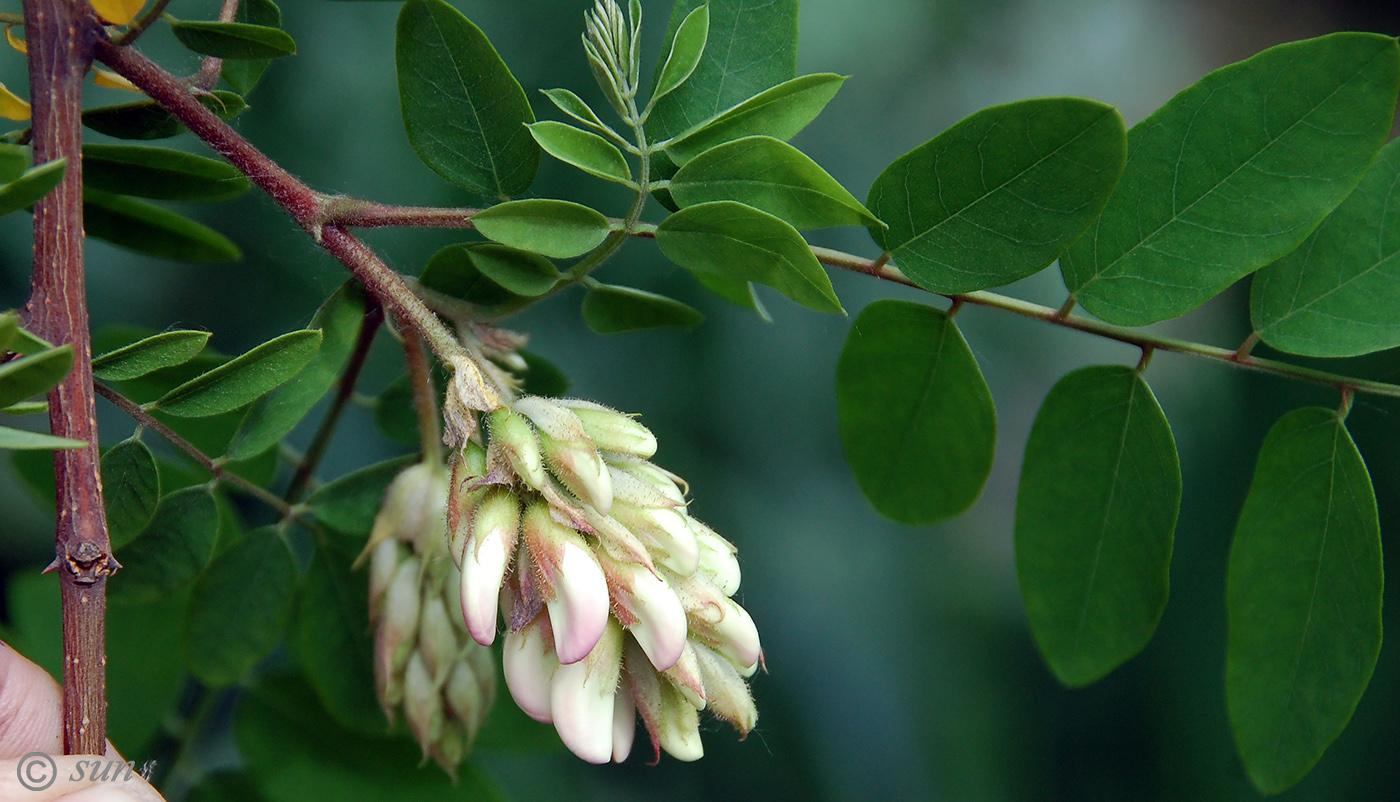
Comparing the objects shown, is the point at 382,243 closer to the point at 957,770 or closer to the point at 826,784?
the point at 826,784

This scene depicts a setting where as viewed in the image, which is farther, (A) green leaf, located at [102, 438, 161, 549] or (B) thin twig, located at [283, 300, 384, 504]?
(B) thin twig, located at [283, 300, 384, 504]

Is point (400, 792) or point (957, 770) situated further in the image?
point (957, 770)

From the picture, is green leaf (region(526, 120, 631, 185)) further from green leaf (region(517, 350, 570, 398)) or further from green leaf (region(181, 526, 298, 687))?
green leaf (region(181, 526, 298, 687))

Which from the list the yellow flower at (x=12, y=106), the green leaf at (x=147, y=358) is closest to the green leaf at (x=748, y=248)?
the green leaf at (x=147, y=358)

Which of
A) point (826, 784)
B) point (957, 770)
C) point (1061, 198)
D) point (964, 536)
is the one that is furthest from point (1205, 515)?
point (1061, 198)

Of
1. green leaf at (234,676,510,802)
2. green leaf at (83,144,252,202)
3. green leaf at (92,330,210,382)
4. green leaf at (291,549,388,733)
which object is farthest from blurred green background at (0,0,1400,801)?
green leaf at (92,330,210,382)

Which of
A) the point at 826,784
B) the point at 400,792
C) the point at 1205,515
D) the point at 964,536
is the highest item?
the point at 1205,515
